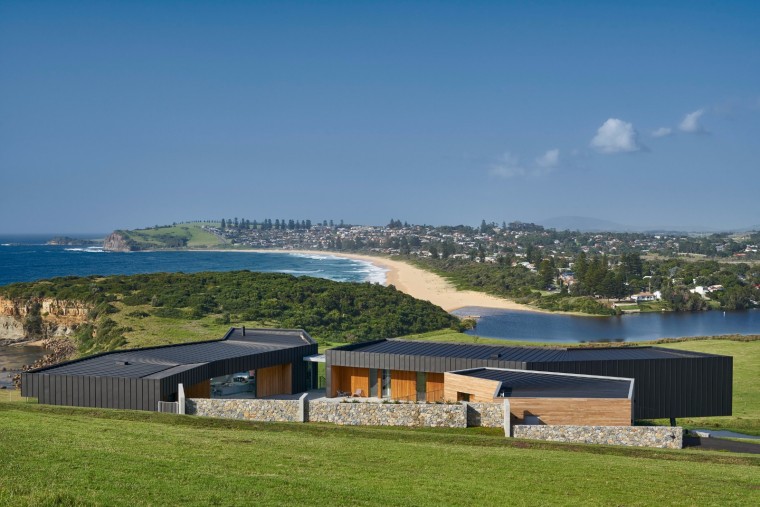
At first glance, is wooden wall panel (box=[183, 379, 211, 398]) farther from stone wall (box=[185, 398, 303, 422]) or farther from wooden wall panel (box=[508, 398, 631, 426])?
wooden wall panel (box=[508, 398, 631, 426])

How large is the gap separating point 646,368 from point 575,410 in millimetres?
6892

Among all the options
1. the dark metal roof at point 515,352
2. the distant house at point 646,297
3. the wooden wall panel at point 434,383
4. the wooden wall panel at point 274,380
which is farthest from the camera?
the distant house at point 646,297

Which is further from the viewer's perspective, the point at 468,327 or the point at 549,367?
the point at 468,327

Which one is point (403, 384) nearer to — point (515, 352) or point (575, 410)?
point (515, 352)

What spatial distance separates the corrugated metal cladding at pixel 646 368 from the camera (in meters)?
27.4

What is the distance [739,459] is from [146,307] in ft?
164

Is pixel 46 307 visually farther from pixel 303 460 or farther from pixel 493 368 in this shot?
pixel 303 460

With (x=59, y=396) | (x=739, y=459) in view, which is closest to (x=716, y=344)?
(x=739, y=459)

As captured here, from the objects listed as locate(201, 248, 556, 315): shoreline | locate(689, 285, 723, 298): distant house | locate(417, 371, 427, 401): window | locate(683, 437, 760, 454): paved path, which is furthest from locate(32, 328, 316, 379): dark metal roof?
locate(689, 285, 723, 298): distant house

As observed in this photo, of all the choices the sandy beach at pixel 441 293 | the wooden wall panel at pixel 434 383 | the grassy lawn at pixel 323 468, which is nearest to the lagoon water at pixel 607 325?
the sandy beach at pixel 441 293

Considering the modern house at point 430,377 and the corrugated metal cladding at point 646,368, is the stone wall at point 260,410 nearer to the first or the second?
the modern house at point 430,377

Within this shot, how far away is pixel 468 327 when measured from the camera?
72.4m

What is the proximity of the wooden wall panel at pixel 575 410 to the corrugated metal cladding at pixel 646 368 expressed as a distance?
201 inches

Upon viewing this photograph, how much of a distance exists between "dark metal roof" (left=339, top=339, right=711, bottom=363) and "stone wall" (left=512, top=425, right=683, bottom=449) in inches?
261
